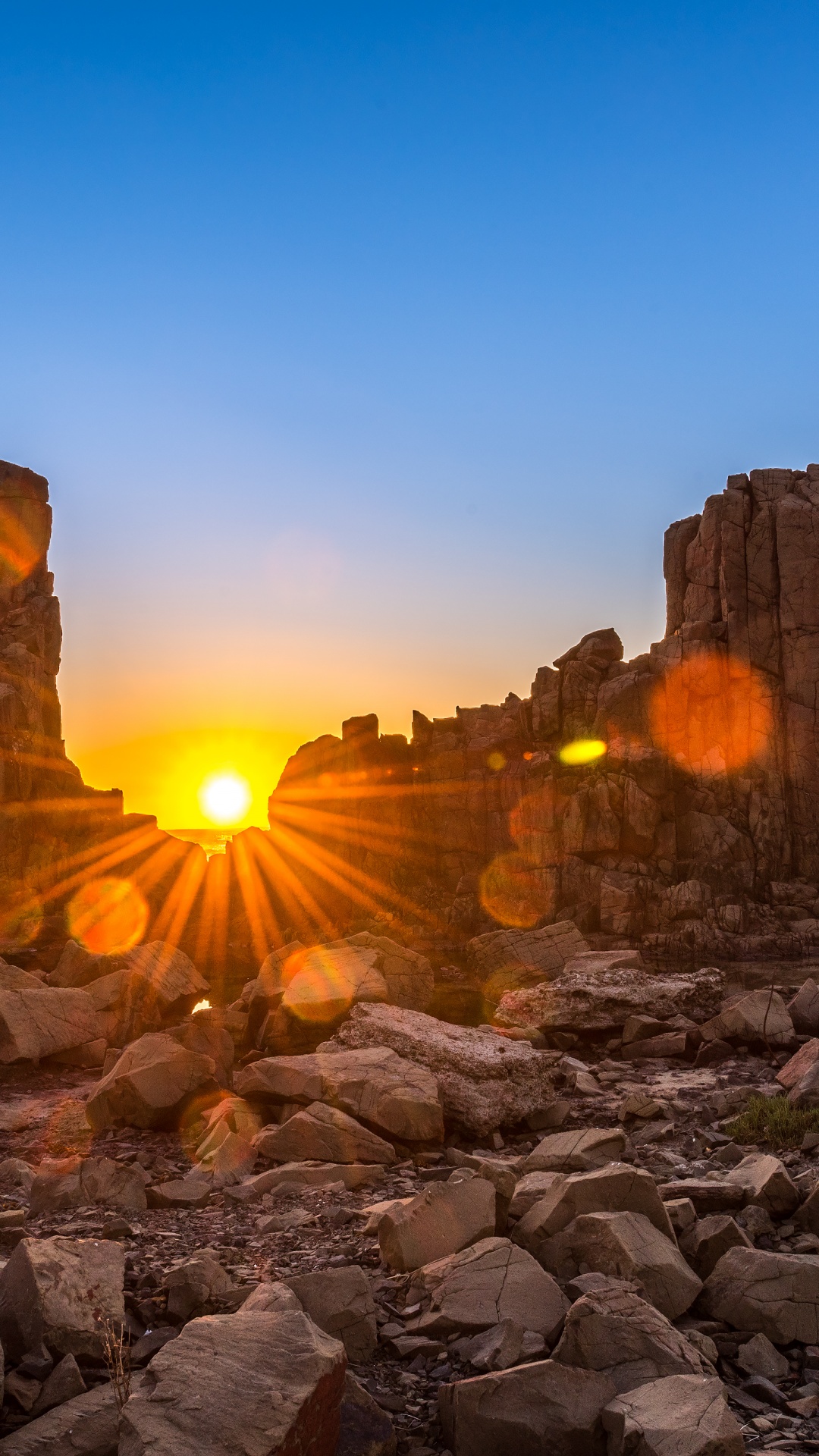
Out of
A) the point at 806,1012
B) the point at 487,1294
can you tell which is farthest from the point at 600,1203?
the point at 806,1012

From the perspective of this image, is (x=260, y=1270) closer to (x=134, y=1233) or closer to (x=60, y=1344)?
(x=134, y=1233)

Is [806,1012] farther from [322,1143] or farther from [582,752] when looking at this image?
[582,752]

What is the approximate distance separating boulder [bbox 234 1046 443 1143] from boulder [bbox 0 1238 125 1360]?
5.70 m

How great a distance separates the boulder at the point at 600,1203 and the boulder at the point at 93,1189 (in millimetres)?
3818

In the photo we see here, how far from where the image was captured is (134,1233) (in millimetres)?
7469

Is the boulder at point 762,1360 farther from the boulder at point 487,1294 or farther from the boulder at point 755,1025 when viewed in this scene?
the boulder at point 755,1025

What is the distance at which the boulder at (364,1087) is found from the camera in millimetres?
11008

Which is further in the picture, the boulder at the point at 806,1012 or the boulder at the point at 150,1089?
the boulder at the point at 806,1012

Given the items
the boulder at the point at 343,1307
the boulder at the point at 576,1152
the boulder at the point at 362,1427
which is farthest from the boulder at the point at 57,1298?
the boulder at the point at 576,1152

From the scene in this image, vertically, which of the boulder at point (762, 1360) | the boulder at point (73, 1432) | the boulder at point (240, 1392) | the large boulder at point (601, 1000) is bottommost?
the large boulder at point (601, 1000)

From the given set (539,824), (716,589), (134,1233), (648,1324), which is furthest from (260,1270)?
(716,589)

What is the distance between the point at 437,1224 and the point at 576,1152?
8.76 ft

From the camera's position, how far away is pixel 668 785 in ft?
169

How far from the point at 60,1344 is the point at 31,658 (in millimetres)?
57671
